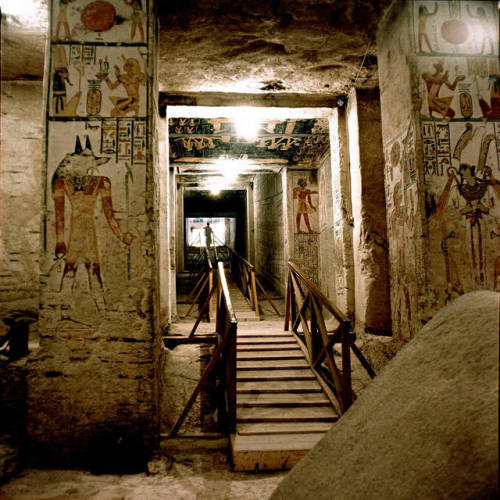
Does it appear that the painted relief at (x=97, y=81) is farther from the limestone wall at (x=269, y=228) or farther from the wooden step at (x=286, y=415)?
the limestone wall at (x=269, y=228)

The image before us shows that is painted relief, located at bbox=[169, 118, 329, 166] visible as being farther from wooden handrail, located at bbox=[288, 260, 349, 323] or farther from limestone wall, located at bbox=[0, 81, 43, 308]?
wooden handrail, located at bbox=[288, 260, 349, 323]

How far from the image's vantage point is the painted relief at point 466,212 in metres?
3.13

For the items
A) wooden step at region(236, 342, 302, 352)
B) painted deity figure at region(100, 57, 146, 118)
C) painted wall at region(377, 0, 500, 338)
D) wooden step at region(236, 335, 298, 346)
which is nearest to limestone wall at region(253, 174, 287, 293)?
wooden step at region(236, 335, 298, 346)

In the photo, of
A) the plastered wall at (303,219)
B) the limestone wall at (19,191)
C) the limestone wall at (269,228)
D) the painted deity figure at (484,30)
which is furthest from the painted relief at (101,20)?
the limestone wall at (269,228)

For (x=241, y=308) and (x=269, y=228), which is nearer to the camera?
(x=241, y=308)

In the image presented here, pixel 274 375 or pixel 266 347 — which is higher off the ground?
pixel 266 347

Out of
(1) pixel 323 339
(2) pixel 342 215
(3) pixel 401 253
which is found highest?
(2) pixel 342 215

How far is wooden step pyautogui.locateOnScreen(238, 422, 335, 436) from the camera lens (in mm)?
3197

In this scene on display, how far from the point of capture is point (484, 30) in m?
3.39

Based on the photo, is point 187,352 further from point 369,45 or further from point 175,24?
point 369,45

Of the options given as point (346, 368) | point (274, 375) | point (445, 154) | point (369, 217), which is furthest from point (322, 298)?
point (445, 154)

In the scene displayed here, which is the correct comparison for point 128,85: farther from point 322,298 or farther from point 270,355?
point 270,355

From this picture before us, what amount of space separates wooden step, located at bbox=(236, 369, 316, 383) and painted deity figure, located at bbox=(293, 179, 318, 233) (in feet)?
14.1

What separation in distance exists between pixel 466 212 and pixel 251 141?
4553 millimetres
